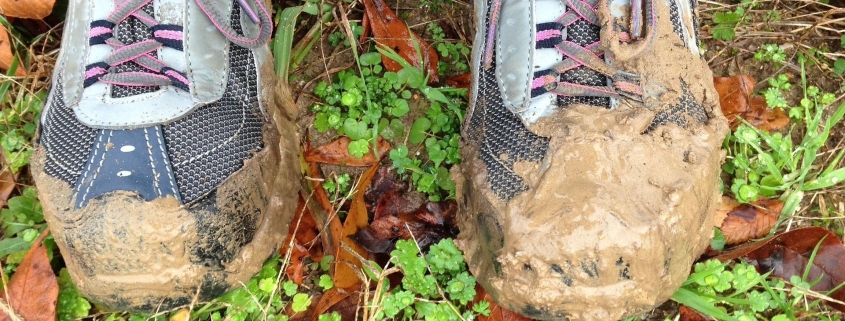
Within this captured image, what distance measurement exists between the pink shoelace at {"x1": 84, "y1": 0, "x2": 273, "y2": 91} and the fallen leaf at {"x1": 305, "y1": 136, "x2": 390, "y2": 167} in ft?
1.97

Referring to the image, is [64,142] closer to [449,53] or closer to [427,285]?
[427,285]

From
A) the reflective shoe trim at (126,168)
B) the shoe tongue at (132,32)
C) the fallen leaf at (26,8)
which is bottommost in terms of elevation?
the reflective shoe trim at (126,168)

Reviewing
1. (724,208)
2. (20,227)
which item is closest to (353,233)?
(20,227)

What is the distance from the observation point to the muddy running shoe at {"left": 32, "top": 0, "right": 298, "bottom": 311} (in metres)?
1.74

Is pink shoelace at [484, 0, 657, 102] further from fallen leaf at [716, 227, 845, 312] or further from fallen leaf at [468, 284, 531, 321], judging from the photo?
fallen leaf at [716, 227, 845, 312]

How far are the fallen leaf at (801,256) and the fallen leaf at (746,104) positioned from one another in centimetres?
44

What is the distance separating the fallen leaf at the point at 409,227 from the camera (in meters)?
2.28

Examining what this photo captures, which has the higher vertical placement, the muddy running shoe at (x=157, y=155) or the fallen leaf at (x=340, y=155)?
the muddy running shoe at (x=157, y=155)

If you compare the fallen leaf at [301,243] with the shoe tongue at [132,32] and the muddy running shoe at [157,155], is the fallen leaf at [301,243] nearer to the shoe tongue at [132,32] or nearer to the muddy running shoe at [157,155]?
the muddy running shoe at [157,155]

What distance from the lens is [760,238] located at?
231 centimetres

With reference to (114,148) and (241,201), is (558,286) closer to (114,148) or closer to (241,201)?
(241,201)

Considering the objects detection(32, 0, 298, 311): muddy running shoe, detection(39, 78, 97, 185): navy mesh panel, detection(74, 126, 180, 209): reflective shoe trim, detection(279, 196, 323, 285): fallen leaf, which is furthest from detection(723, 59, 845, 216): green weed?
detection(39, 78, 97, 185): navy mesh panel

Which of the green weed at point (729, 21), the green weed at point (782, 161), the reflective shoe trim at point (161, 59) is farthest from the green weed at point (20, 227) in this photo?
the green weed at point (729, 21)

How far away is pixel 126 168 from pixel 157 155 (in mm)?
Result: 86
